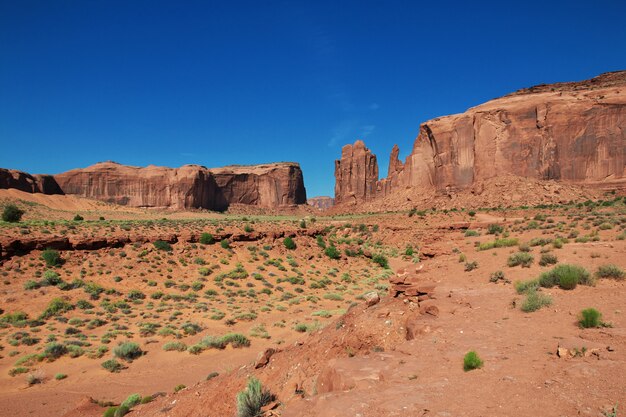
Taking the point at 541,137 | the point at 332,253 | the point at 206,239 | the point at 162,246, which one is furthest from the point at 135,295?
the point at 541,137

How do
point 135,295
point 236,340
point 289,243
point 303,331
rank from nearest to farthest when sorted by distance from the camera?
1. point 236,340
2. point 303,331
3. point 135,295
4. point 289,243

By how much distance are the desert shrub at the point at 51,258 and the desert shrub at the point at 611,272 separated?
995 inches

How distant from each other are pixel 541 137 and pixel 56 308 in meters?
74.2

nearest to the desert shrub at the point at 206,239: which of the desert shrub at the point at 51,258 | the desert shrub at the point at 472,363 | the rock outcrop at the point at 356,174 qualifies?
the desert shrub at the point at 51,258

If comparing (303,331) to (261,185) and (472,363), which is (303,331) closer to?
(472,363)

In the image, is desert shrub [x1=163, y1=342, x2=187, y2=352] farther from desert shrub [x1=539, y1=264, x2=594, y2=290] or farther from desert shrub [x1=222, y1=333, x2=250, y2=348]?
desert shrub [x1=539, y1=264, x2=594, y2=290]

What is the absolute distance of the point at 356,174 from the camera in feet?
391

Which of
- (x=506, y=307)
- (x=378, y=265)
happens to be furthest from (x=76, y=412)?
(x=378, y=265)

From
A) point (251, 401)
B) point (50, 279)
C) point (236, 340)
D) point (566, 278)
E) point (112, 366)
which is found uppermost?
point (566, 278)

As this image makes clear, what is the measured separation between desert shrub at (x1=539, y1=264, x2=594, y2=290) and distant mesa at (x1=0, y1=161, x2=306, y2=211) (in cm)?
10292

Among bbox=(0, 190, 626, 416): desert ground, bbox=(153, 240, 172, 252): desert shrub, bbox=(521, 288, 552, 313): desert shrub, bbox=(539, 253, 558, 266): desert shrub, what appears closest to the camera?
bbox=(0, 190, 626, 416): desert ground

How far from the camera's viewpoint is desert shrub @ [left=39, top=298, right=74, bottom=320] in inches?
612

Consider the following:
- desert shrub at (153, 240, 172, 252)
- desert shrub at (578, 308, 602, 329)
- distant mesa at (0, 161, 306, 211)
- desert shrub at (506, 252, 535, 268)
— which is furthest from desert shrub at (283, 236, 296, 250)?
distant mesa at (0, 161, 306, 211)

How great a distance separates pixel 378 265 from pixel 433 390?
26.8 metres
